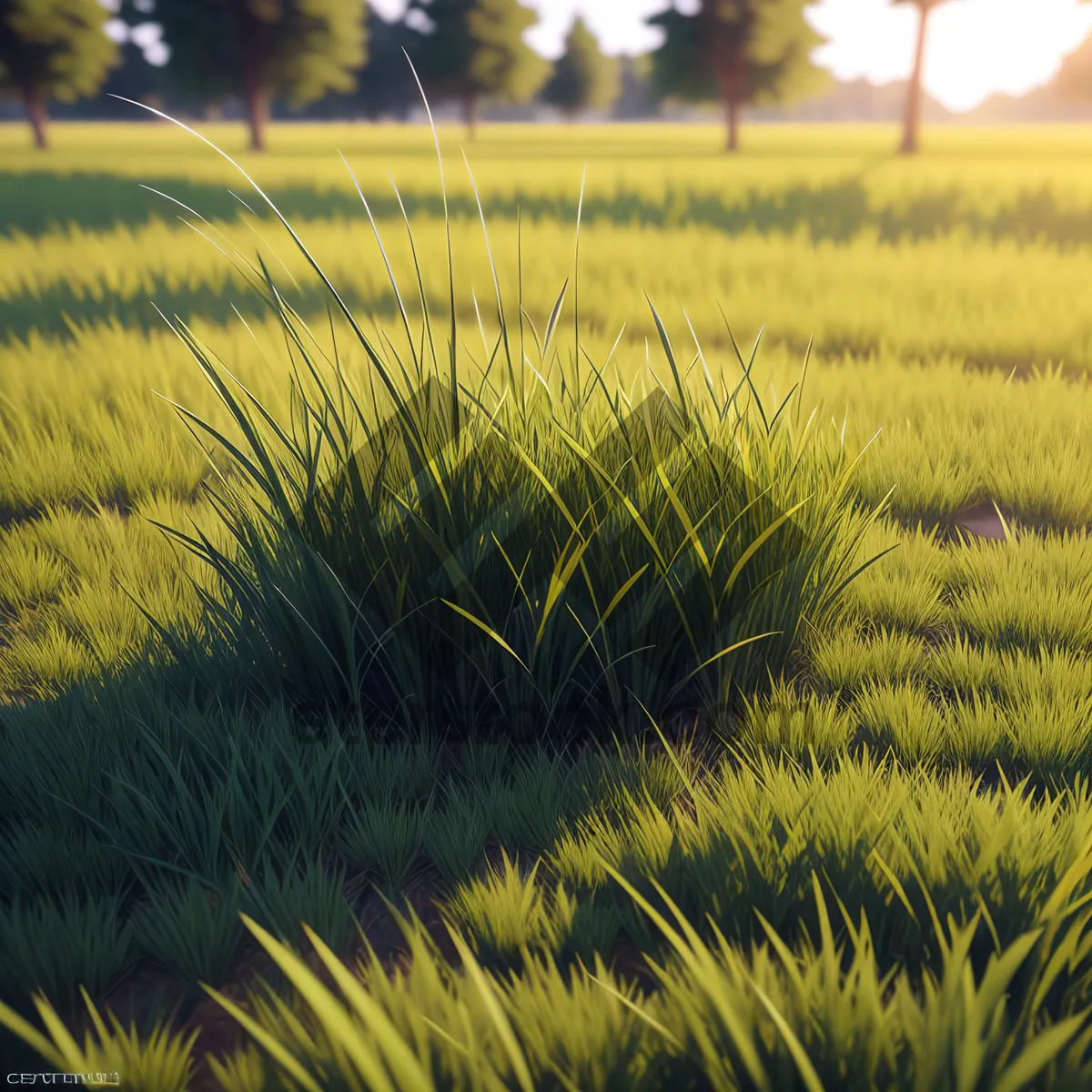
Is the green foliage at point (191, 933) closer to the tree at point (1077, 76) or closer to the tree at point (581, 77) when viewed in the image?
the tree at point (581, 77)

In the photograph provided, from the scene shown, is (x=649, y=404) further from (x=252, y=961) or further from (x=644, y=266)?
(x=644, y=266)

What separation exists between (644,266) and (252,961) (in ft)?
20.1

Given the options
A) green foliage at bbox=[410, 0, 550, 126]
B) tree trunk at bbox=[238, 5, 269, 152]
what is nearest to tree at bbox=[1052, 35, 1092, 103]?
green foliage at bbox=[410, 0, 550, 126]

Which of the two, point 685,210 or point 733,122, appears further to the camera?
point 733,122

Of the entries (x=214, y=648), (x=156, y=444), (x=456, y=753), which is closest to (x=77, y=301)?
(x=156, y=444)

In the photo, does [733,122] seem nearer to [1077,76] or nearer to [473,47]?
[473,47]

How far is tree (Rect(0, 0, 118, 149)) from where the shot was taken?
91.5 feet

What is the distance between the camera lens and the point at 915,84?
68.2 feet

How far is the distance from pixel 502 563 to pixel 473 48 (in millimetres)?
41255

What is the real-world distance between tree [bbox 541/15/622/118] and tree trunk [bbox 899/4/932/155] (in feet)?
107

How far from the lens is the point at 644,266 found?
6.57 metres

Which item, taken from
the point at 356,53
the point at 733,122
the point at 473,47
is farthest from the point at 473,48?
the point at 733,122

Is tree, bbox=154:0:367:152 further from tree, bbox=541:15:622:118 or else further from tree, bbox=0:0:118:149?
tree, bbox=541:15:622:118

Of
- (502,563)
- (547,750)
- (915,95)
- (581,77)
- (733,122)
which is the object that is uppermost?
(581,77)
